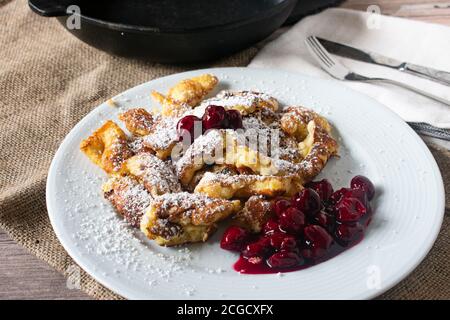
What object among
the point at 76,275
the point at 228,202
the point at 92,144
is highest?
the point at 228,202

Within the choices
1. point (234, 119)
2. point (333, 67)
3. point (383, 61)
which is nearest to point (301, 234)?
point (234, 119)

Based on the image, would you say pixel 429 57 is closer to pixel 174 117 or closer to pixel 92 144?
pixel 174 117

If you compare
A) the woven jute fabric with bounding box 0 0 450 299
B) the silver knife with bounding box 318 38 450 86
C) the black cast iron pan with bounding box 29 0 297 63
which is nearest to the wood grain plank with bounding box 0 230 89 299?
the woven jute fabric with bounding box 0 0 450 299

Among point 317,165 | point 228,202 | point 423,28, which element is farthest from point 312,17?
point 228,202

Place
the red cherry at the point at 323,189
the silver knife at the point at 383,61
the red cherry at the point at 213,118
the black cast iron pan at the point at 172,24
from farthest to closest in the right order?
1. the silver knife at the point at 383,61
2. the black cast iron pan at the point at 172,24
3. the red cherry at the point at 213,118
4. the red cherry at the point at 323,189

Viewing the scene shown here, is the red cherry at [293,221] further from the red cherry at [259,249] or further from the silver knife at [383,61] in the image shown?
the silver knife at [383,61]

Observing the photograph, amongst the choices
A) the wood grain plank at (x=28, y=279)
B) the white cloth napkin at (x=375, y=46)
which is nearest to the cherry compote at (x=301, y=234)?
the wood grain plank at (x=28, y=279)

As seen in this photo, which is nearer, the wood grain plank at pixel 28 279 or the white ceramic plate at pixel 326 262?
the white ceramic plate at pixel 326 262

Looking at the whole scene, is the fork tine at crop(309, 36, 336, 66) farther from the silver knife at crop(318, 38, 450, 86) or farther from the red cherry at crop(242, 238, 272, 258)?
the red cherry at crop(242, 238, 272, 258)
